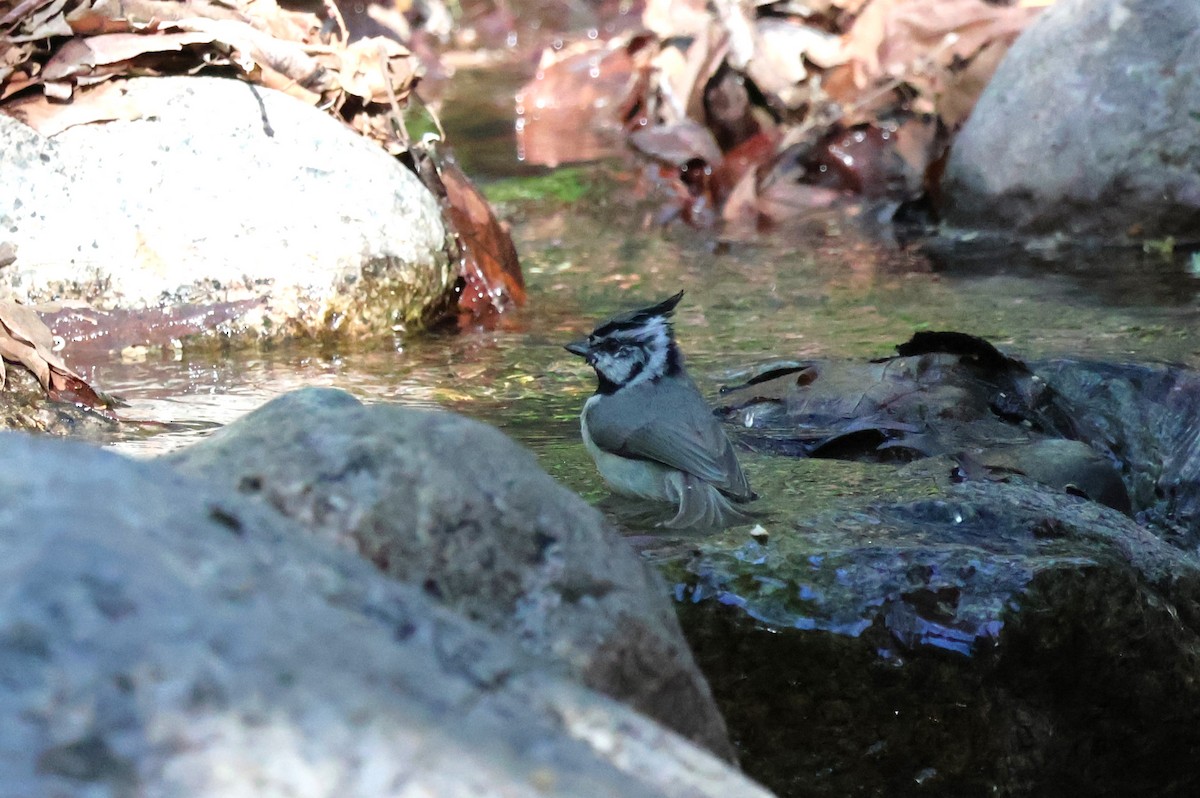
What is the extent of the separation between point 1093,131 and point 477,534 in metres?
5.66

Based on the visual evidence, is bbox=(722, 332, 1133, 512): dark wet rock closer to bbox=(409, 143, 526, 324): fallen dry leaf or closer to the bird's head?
the bird's head

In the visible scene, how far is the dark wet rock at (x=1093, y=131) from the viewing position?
695 centimetres

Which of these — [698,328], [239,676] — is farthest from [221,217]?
[239,676]

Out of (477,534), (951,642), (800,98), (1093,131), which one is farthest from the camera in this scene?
(800,98)

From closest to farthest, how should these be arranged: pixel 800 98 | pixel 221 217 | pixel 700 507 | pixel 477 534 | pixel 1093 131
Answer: pixel 477 534
pixel 700 507
pixel 221 217
pixel 1093 131
pixel 800 98

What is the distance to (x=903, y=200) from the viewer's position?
7914mm

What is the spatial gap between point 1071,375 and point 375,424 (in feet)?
9.77

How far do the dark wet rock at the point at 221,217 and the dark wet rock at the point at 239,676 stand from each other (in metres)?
3.55

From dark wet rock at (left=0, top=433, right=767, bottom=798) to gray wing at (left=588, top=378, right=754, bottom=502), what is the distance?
1.77m

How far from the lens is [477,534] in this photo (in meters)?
2.18

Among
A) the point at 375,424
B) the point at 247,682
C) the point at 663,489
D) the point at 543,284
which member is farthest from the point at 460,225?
the point at 247,682

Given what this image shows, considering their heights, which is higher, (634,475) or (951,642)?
(634,475)

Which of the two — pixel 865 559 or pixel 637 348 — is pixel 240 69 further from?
pixel 865 559

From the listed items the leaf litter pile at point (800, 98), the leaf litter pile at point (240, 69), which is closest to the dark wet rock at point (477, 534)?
the leaf litter pile at point (240, 69)
